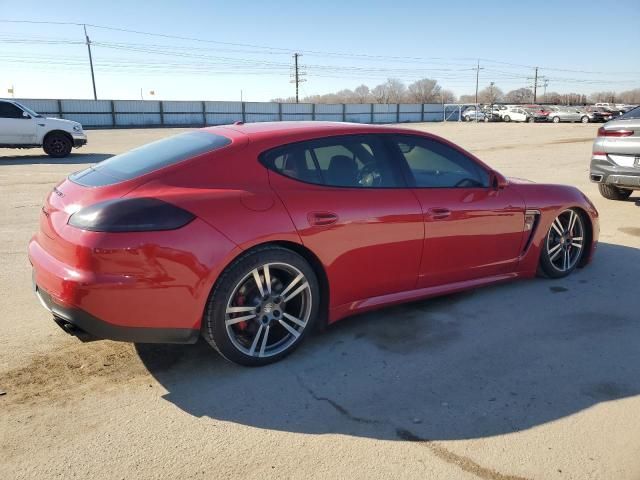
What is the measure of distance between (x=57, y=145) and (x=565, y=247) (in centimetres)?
1543

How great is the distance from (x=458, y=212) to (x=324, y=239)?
121 centimetres

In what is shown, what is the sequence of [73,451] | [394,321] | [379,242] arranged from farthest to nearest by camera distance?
[394,321] → [379,242] → [73,451]

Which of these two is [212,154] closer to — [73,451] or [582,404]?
[73,451]

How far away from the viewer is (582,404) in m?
2.94

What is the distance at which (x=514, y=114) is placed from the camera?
162ft

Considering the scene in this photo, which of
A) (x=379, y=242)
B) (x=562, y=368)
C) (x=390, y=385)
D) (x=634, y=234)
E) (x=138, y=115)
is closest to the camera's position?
(x=390, y=385)

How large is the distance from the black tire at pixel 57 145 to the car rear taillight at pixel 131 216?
14967 millimetres

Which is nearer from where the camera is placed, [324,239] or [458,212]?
[324,239]

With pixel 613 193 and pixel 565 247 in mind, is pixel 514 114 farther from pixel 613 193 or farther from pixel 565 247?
pixel 565 247

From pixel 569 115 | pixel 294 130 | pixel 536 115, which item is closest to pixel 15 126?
pixel 294 130

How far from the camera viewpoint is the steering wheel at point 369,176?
364 centimetres

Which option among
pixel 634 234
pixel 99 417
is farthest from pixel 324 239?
pixel 634 234

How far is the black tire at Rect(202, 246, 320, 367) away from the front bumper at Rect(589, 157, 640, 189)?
6.28 m

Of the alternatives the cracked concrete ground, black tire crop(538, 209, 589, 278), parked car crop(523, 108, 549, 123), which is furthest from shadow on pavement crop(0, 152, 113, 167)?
parked car crop(523, 108, 549, 123)
